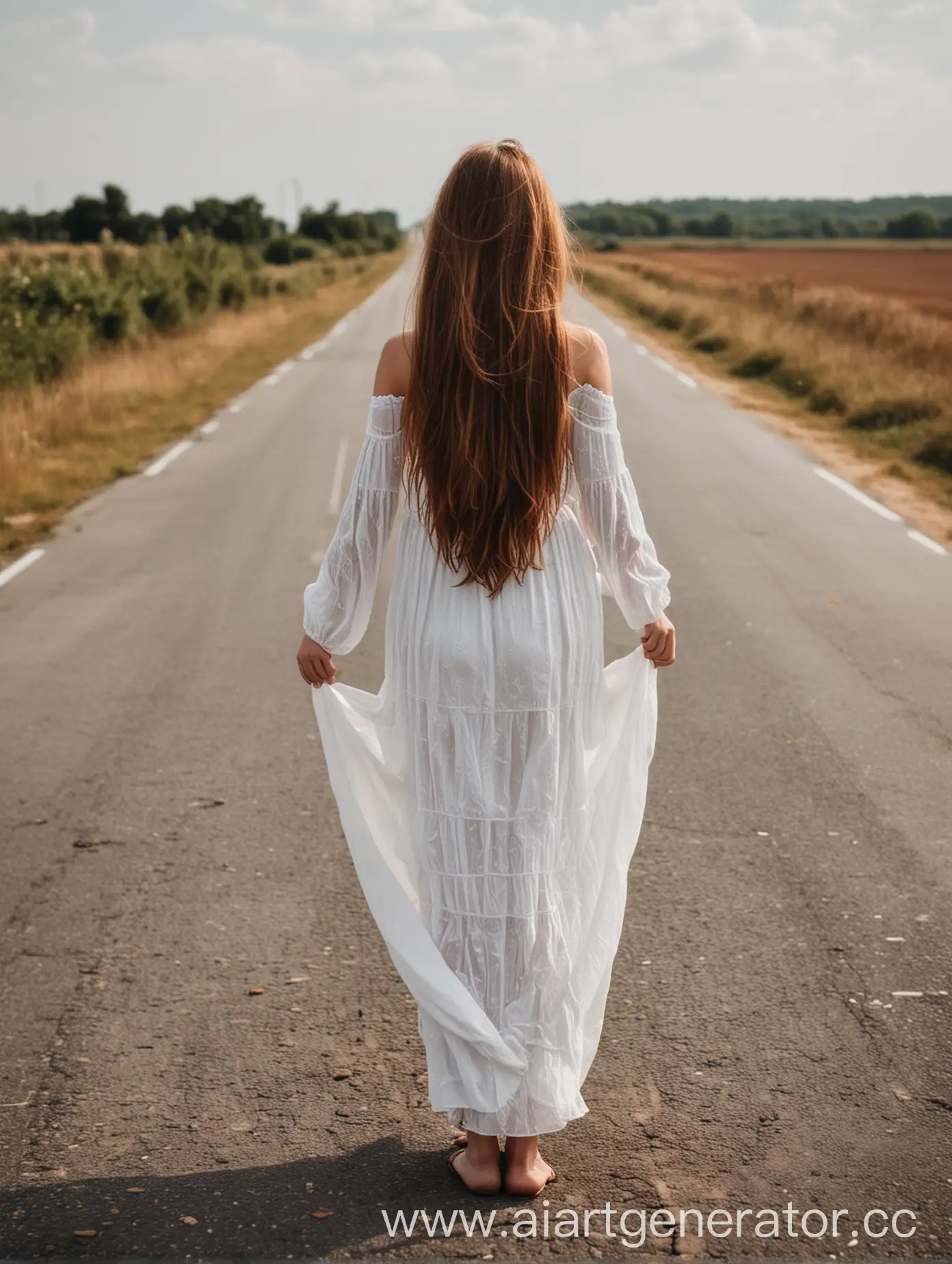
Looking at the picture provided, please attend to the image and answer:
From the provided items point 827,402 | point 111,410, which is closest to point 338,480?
point 111,410

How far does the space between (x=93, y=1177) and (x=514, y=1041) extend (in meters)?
0.97

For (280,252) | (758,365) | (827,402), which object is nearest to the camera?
(827,402)

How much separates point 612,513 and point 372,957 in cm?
175

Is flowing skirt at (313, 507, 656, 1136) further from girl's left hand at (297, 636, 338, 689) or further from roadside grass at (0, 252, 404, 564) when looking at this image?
roadside grass at (0, 252, 404, 564)

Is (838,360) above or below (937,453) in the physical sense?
above

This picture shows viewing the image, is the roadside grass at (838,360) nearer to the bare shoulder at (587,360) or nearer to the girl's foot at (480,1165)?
the bare shoulder at (587,360)

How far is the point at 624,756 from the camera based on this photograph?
3.13 metres

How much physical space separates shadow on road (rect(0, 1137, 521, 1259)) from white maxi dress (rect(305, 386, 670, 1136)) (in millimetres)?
225

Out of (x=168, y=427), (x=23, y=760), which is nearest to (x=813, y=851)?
(x=23, y=760)

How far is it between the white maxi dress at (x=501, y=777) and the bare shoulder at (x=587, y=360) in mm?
30

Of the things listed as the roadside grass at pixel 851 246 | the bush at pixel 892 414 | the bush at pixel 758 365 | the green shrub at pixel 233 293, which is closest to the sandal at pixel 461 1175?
the bush at pixel 892 414

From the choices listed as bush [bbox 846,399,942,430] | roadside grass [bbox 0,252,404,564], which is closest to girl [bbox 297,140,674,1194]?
roadside grass [bbox 0,252,404,564]

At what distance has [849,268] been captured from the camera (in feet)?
180

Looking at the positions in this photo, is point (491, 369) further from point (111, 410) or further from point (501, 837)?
point (111, 410)
